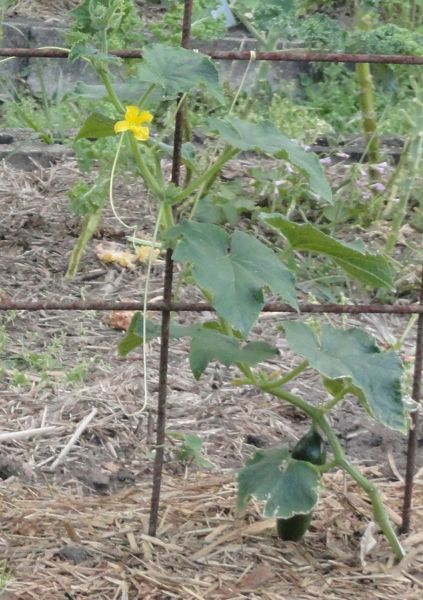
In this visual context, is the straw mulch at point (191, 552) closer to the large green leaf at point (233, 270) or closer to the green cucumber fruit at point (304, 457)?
the green cucumber fruit at point (304, 457)

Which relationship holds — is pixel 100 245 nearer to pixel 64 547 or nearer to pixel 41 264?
pixel 41 264

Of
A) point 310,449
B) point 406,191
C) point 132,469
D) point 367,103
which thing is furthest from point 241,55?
point 367,103

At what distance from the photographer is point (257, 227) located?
4.52 meters

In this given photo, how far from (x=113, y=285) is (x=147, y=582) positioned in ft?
5.84

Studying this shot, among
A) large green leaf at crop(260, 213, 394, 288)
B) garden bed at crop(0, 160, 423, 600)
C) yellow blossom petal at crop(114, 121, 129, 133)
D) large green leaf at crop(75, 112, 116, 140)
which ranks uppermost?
yellow blossom petal at crop(114, 121, 129, 133)

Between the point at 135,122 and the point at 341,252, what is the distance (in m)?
0.48

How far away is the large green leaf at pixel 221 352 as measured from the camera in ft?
8.07

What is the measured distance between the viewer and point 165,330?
8.31 ft

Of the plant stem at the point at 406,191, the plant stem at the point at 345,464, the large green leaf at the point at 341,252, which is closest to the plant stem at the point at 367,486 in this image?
the plant stem at the point at 345,464

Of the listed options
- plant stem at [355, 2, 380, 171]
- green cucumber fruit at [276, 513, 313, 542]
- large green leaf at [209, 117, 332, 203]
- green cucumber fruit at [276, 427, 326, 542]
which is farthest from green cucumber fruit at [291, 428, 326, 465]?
plant stem at [355, 2, 380, 171]

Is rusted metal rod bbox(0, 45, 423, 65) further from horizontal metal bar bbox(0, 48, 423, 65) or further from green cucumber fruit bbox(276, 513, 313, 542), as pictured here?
green cucumber fruit bbox(276, 513, 313, 542)

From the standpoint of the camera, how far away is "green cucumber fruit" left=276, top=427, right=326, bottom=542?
8.44 ft

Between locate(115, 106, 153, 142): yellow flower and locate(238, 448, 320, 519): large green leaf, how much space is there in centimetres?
70

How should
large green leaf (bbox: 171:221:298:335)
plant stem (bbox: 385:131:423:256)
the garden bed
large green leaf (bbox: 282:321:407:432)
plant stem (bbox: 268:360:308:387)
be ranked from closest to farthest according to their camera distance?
1. large green leaf (bbox: 171:221:298:335)
2. large green leaf (bbox: 282:321:407:432)
3. plant stem (bbox: 268:360:308:387)
4. the garden bed
5. plant stem (bbox: 385:131:423:256)
